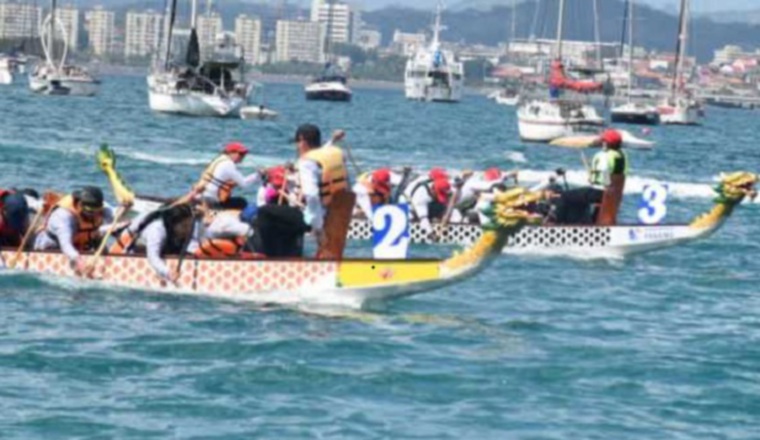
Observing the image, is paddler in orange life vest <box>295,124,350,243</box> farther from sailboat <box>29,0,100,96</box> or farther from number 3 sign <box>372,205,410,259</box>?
sailboat <box>29,0,100,96</box>

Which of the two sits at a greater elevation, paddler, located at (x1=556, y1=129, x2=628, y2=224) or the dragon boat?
paddler, located at (x1=556, y1=129, x2=628, y2=224)

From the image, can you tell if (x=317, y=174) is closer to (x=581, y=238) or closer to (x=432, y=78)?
(x=581, y=238)

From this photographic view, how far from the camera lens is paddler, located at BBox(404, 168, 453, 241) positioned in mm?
32594

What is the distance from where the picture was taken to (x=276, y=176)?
98.4 feet

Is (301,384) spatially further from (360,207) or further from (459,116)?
(459,116)

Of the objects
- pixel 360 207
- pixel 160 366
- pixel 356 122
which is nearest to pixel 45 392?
pixel 160 366

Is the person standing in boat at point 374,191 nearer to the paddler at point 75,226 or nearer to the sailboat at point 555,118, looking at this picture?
the paddler at point 75,226

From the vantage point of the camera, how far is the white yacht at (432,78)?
165500 millimetres

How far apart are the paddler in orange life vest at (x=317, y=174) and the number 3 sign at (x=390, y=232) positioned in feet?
1.99

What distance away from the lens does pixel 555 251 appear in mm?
32281

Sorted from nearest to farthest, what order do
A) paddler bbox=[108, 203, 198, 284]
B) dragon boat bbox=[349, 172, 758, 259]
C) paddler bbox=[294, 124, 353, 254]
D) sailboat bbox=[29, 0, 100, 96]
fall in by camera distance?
paddler bbox=[294, 124, 353, 254]
paddler bbox=[108, 203, 198, 284]
dragon boat bbox=[349, 172, 758, 259]
sailboat bbox=[29, 0, 100, 96]

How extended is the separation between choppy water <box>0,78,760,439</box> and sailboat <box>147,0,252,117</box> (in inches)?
2255

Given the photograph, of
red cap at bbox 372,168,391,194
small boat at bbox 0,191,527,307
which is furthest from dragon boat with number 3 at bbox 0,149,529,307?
red cap at bbox 372,168,391,194

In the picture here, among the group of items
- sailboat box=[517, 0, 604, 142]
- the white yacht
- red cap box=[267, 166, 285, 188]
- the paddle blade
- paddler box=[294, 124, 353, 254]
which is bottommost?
the white yacht
